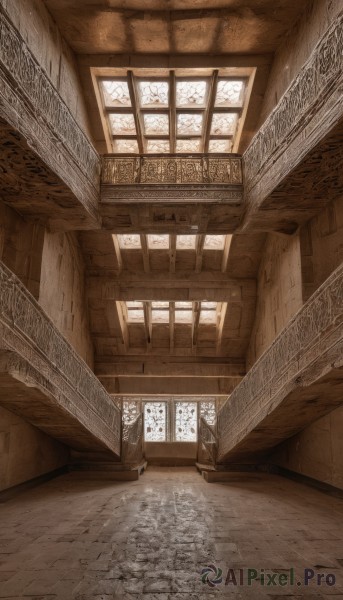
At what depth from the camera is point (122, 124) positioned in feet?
34.6

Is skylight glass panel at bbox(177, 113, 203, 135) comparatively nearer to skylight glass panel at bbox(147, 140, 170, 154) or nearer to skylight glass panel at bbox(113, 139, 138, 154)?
skylight glass panel at bbox(147, 140, 170, 154)

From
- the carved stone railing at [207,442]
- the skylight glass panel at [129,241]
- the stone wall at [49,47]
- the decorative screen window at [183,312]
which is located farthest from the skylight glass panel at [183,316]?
the stone wall at [49,47]

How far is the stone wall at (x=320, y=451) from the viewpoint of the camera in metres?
7.84

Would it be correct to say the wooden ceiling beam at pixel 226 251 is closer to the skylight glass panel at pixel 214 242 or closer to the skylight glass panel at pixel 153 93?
the skylight glass panel at pixel 214 242

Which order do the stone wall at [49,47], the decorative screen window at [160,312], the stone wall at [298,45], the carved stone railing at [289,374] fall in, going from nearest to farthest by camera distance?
the carved stone railing at [289,374], the stone wall at [49,47], the stone wall at [298,45], the decorative screen window at [160,312]

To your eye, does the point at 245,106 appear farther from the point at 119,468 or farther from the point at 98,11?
the point at 119,468

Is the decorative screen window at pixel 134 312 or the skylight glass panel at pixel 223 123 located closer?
the skylight glass panel at pixel 223 123

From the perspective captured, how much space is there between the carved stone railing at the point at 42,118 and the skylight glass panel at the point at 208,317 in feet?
21.5

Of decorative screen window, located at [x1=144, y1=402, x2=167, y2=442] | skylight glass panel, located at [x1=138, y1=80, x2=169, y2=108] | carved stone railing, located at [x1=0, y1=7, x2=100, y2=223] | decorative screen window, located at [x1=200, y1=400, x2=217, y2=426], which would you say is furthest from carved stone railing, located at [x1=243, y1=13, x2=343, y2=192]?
decorative screen window, located at [x1=144, y1=402, x2=167, y2=442]

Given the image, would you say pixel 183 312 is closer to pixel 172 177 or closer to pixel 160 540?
pixel 172 177

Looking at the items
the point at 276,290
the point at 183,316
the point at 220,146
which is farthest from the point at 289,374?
the point at 183,316

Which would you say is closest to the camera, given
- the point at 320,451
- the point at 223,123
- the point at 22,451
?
the point at 320,451

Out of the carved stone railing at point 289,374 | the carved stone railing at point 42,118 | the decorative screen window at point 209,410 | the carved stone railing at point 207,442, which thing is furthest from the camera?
the decorative screen window at point 209,410

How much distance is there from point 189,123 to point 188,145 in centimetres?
59
